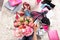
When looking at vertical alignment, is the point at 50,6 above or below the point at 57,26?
above

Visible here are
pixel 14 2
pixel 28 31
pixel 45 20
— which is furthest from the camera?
pixel 14 2

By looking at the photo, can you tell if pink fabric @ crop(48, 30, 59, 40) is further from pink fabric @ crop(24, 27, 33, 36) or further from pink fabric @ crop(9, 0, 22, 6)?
pink fabric @ crop(9, 0, 22, 6)

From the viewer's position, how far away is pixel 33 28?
3.04 feet

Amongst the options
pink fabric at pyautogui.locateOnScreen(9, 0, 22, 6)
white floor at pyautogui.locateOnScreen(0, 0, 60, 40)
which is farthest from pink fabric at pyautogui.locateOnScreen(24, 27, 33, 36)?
pink fabric at pyautogui.locateOnScreen(9, 0, 22, 6)

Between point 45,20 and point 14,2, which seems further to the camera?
point 14,2

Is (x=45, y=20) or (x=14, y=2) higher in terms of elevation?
(x=14, y=2)

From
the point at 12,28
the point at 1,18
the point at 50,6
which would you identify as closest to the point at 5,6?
the point at 1,18

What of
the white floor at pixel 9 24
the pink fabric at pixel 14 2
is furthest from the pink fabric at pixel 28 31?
the pink fabric at pixel 14 2

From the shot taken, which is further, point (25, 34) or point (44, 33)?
point (44, 33)

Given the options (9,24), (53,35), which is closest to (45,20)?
(53,35)

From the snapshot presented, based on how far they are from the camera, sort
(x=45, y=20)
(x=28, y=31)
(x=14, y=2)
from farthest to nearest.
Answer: (x=14, y=2) < (x=45, y=20) < (x=28, y=31)

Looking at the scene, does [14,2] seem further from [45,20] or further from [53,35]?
[53,35]

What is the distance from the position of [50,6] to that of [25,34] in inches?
13.4

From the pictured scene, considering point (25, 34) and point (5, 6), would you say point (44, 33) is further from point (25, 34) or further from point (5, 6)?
point (5, 6)
